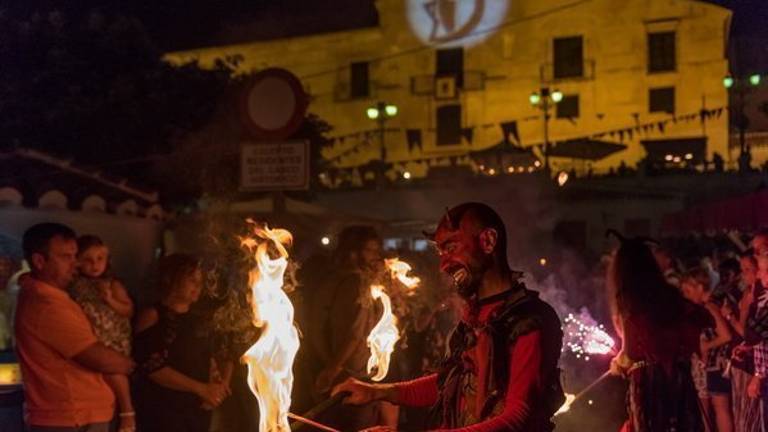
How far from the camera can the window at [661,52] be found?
4750 centimetres

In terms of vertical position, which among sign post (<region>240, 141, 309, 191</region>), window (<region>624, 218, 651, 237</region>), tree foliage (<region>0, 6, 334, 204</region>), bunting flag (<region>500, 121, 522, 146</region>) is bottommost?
sign post (<region>240, 141, 309, 191</region>)

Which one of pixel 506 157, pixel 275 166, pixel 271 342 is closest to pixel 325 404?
pixel 271 342

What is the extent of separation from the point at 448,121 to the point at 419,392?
154 feet

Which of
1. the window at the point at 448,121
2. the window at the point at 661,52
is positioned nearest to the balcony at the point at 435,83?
the window at the point at 448,121

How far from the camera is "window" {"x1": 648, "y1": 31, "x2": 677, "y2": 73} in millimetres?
47500

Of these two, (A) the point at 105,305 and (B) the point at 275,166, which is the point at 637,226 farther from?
(A) the point at 105,305

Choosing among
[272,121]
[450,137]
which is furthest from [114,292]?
[450,137]

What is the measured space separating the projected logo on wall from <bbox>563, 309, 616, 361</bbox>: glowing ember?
136 feet

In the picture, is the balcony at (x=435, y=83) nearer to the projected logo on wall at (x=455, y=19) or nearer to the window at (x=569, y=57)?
the projected logo on wall at (x=455, y=19)

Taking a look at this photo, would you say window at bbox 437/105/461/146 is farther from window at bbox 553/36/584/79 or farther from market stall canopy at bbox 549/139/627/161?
market stall canopy at bbox 549/139/627/161

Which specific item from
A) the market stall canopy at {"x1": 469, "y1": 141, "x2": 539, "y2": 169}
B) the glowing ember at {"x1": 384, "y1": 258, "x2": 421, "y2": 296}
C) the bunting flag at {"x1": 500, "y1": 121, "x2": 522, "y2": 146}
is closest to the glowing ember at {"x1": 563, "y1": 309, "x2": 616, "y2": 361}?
the glowing ember at {"x1": 384, "y1": 258, "x2": 421, "y2": 296}

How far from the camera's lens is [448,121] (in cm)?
5050

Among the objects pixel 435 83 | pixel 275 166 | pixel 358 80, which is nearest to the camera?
pixel 275 166

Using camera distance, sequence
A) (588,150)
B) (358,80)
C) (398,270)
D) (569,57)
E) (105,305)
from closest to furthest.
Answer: (105,305) → (398,270) → (588,150) → (569,57) → (358,80)
